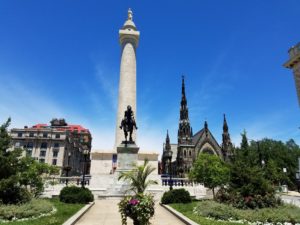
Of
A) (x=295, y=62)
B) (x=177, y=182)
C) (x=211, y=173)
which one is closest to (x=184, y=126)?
(x=177, y=182)

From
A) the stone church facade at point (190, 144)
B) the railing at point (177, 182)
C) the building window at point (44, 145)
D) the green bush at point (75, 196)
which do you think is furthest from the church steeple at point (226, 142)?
the green bush at point (75, 196)

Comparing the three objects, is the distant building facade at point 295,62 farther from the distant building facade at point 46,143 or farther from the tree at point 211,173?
the distant building facade at point 46,143

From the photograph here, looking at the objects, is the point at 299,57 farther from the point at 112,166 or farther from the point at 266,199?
the point at 112,166

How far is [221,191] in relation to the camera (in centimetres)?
1898

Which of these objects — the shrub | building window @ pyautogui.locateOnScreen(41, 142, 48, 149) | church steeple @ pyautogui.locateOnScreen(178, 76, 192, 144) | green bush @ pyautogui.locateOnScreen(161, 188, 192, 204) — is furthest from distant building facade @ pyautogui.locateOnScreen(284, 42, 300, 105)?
building window @ pyautogui.locateOnScreen(41, 142, 48, 149)

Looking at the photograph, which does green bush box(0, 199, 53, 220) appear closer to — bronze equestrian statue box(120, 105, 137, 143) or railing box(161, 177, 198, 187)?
bronze equestrian statue box(120, 105, 137, 143)

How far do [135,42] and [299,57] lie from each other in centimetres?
2544

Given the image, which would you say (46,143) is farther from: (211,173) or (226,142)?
(226,142)

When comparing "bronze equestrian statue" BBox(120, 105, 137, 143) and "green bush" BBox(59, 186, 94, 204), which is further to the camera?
"bronze equestrian statue" BBox(120, 105, 137, 143)

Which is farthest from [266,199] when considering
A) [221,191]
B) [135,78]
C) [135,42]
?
[135,42]

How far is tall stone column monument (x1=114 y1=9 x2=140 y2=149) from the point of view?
39844 millimetres

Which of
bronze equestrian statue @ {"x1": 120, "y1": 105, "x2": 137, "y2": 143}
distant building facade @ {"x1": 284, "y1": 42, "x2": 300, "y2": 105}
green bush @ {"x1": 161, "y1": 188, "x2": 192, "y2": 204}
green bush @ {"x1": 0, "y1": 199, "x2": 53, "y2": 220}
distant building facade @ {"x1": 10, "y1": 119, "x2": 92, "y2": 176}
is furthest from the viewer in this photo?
distant building facade @ {"x1": 10, "y1": 119, "x2": 92, "y2": 176}

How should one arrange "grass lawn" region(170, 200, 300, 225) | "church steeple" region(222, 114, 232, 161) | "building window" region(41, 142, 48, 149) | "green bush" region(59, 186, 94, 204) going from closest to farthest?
"grass lawn" region(170, 200, 300, 225), "green bush" region(59, 186, 94, 204), "building window" region(41, 142, 48, 149), "church steeple" region(222, 114, 232, 161)

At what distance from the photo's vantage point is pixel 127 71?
41688 millimetres
